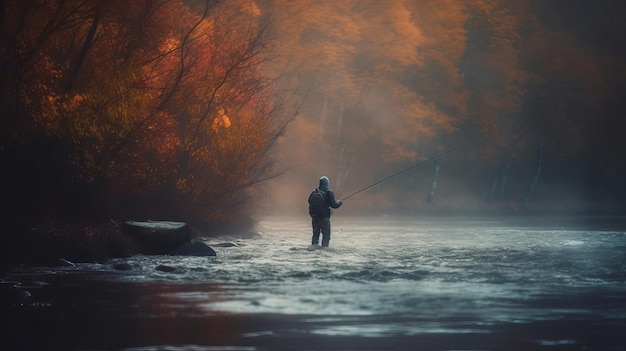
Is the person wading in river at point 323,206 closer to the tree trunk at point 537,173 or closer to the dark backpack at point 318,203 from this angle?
the dark backpack at point 318,203

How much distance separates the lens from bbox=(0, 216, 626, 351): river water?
37.1 feet

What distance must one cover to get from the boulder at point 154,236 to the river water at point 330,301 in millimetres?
1151

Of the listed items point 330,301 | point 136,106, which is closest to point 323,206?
point 136,106

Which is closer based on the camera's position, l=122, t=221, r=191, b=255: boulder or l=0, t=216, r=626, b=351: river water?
l=0, t=216, r=626, b=351: river water

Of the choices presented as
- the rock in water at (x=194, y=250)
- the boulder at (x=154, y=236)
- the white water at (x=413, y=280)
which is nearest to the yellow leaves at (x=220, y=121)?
the white water at (x=413, y=280)

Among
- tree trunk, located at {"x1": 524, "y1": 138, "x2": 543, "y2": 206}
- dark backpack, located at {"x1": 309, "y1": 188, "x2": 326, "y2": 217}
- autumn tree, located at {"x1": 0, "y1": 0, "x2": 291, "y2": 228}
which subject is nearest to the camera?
autumn tree, located at {"x1": 0, "y1": 0, "x2": 291, "y2": 228}

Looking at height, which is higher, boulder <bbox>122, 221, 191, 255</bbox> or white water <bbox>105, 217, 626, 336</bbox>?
boulder <bbox>122, 221, 191, 255</bbox>

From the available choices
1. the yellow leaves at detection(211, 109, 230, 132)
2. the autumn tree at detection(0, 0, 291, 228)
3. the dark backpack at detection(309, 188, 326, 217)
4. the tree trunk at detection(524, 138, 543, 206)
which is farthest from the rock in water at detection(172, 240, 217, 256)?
the tree trunk at detection(524, 138, 543, 206)

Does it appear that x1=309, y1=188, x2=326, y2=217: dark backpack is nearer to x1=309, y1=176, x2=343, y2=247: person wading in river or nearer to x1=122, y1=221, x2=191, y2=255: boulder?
x1=309, y1=176, x2=343, y2=247: person wading in river

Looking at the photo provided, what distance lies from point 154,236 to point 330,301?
11.5 m

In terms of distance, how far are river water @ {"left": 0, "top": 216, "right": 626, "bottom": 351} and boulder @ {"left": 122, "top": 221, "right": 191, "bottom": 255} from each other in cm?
115

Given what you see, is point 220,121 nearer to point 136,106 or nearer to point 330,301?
point 136,106

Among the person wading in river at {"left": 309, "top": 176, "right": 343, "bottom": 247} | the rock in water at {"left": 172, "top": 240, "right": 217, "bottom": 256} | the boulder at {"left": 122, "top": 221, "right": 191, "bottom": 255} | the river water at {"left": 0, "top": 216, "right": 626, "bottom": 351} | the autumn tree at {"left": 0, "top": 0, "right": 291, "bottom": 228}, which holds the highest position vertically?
the autumn tree at {"left": 0, "top": 0, "right": 291, "bottom": 228}

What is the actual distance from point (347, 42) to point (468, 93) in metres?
10.1
